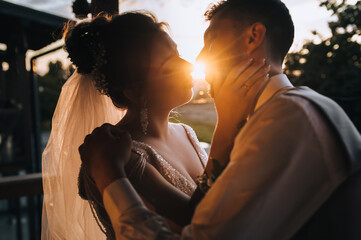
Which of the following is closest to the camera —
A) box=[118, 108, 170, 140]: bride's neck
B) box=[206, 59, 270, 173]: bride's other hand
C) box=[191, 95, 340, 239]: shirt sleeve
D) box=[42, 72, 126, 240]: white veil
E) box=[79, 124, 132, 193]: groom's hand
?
box=[191, 95, 340, 239]: shirt sleeve

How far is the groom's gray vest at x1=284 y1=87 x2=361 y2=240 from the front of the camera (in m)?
0.99

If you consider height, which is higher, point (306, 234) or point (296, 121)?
point (296, 121)

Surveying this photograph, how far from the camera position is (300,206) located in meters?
0.92

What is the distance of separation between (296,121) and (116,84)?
1.20m

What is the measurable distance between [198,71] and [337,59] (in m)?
3.79

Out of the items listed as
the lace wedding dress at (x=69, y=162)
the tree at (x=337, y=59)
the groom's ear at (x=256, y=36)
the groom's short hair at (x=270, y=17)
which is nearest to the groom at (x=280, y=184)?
the groom's ear at (x=256, y=36)

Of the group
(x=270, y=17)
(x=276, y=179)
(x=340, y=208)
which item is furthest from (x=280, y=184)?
(x=270, y=17)

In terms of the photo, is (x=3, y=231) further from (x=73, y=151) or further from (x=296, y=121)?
(x=296, y=121)

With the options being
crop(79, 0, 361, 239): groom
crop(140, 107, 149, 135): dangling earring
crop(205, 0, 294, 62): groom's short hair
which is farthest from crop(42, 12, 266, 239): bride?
crop(79, 0, 361, 239): groom

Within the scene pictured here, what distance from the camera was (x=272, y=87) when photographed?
1264 mm

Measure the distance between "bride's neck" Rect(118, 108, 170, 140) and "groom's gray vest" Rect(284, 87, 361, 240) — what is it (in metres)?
1.06

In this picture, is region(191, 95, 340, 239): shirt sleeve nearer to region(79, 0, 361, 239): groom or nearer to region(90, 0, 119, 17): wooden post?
region(79, 0, 361, 239): groom

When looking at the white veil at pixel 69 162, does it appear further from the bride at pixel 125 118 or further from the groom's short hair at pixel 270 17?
the groom's short hair at pixel 270 17

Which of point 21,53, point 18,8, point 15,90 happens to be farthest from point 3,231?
point 18,8
